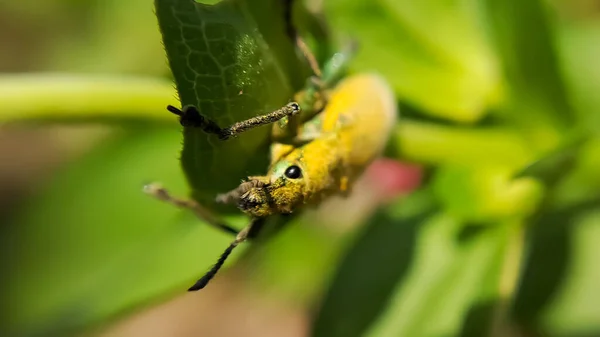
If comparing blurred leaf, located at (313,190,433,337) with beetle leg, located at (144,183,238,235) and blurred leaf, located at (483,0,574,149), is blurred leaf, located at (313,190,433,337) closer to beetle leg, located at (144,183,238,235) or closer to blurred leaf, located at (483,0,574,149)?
blurred leaf, located at (483,0,574,149)

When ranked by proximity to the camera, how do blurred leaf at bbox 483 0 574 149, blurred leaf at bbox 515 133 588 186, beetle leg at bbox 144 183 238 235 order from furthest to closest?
blurred leaf at bbox 483 0 574 149, blurred leaf at bbox 515 133 588 186, beetle leg at bbox 144 183 238 235

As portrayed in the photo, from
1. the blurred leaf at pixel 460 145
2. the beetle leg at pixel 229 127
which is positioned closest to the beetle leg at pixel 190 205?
the beetle leg at pixel 229 127

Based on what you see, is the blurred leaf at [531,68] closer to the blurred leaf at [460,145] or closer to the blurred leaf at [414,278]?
the blurred leaf at [460,145]

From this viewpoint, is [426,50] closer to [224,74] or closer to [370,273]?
[370,273]

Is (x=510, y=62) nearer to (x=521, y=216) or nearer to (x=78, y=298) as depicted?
(x=521, y=216)

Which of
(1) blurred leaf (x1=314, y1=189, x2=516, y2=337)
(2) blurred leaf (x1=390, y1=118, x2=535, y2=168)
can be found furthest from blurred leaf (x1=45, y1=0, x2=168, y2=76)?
(2) blurred leaf (x1=390, y1=118, x2=535, y2=168)
